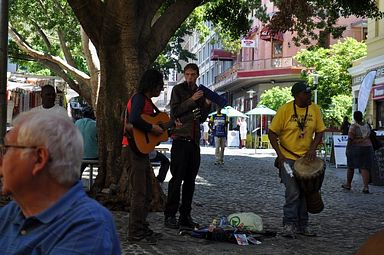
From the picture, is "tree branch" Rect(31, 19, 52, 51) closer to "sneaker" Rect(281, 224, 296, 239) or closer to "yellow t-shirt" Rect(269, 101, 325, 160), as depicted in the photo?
"yellow t-shirt" Rect(269, 101, 325, 160)

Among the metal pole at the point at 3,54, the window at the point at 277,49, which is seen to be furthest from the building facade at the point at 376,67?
the window at the point at 277,49

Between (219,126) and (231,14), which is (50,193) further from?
(219,126)

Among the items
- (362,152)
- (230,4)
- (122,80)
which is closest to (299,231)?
(122,80)

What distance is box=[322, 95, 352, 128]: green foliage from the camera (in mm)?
36219

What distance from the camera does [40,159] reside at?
1.92 metres

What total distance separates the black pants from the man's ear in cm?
472

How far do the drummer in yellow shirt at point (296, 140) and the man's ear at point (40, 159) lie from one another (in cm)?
513

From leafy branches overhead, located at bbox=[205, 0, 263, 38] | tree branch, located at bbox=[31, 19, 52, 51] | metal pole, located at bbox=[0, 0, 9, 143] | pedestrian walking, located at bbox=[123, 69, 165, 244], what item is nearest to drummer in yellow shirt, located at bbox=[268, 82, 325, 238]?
pedestrian walking, located at bbox=[123, 69, 165, 244]

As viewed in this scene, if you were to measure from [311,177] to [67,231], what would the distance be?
5107 millimetres

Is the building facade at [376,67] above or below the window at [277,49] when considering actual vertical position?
below

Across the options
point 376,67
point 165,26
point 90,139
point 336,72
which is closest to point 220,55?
point 336,72

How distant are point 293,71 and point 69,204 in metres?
44.3

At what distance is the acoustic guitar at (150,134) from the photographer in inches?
237

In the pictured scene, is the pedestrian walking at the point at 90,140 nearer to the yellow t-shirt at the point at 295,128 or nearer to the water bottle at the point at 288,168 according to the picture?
the yellow t-shirt at the point at 295,128
